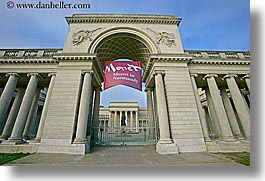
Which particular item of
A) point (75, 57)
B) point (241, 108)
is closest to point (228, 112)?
point (241, 108)

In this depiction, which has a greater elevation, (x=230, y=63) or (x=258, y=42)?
(x=230, y=63)

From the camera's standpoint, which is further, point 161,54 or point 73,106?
point 161,54

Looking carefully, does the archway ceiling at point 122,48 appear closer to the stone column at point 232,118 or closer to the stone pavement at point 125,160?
the stone pavement at point 125,160

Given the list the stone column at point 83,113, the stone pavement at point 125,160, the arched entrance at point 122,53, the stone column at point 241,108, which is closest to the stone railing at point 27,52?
the arched entrance at point 122,53

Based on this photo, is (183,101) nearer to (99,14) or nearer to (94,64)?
(94,64)

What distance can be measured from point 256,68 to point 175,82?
4624 millimetres

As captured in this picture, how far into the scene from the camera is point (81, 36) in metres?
10.7

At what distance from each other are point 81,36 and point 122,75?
4980 mm

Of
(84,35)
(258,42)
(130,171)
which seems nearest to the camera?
(130,171)

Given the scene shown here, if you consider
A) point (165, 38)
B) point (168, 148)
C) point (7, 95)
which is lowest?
point (168, 148)

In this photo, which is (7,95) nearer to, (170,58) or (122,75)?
(122,75)

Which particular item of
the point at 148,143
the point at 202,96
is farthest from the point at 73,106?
the point at 202,96

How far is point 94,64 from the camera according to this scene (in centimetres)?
1030

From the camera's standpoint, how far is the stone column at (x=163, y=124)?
7.66 meters
